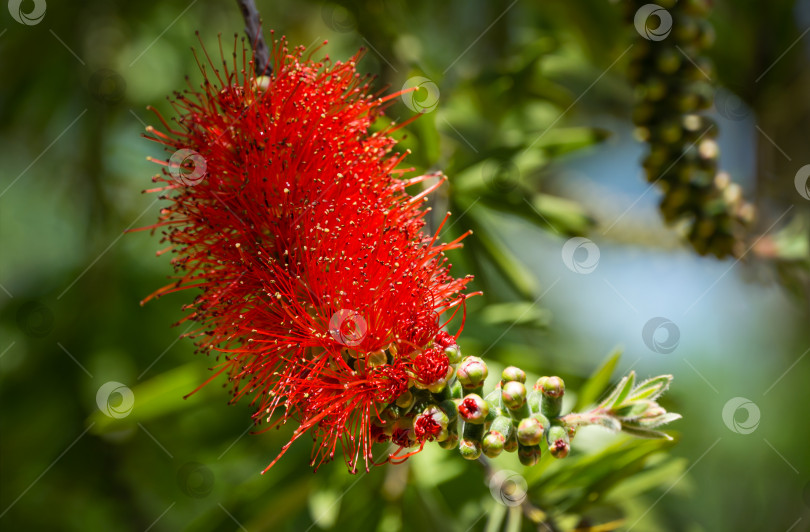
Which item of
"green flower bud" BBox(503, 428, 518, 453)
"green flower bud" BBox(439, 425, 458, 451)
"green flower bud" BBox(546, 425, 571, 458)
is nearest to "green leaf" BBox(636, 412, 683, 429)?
"green flower bud" BBox(546, 425, 571, 458)

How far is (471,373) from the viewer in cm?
143

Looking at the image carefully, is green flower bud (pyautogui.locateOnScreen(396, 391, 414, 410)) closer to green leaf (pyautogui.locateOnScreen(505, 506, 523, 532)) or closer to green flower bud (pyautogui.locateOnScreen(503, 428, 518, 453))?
green flower bud (pyautogui.locateOnScreen(503, 428, 518, 453))

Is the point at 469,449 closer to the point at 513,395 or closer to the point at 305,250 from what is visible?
the point at 513,395

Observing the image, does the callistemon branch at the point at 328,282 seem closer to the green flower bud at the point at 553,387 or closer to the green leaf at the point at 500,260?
the green flower bud at the point at 553,387

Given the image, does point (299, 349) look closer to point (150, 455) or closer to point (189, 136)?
point (189, 136)

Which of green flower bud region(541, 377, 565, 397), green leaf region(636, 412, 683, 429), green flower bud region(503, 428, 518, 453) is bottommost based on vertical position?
green flower bud region(503, 428, 518, 453)

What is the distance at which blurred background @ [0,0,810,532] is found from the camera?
7.04 ft

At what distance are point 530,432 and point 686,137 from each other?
1.40m

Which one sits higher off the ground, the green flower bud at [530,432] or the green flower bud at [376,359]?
the green flower bud at [530,432]

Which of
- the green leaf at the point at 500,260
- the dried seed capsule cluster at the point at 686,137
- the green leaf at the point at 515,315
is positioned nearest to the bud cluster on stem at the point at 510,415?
the green leaf at the point at 515,315

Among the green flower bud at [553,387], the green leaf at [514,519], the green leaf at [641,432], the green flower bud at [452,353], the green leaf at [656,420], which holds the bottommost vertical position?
the green leaf at [514,519]

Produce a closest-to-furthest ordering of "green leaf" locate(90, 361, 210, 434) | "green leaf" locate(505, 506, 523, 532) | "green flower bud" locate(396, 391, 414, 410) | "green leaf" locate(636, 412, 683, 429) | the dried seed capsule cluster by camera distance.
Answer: "green leaf" locate(636, 412, 683, 429)
"green flower bud" locate(396, 391, 414, 410)
"green leaf" locate(505, 506, 523, 532)
"green leaf" locate(90, 361, 210, 434)
the dried seed capsule cluster

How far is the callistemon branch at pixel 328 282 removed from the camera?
4.71ft

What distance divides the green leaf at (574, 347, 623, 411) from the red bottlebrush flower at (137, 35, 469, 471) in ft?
1.86
